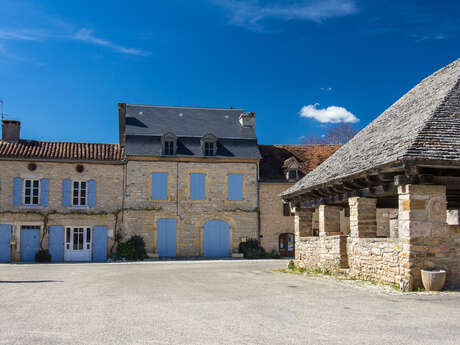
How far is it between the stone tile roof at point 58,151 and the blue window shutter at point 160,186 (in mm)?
2058

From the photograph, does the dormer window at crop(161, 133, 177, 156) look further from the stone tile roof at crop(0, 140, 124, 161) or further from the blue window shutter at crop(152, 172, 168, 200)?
the stone tile roof at crop(0, 140, 124, 161)

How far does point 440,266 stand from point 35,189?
20.8m

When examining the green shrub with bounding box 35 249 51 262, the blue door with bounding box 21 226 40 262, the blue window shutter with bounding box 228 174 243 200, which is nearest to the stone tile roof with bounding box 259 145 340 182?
the blue window shutter with bounding box 228 174 243 200

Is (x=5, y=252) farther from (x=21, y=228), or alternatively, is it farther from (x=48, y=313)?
(x=48, y=313)

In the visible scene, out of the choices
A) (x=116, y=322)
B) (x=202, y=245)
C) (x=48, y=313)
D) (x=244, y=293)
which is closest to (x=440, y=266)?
(x=244, y=293)

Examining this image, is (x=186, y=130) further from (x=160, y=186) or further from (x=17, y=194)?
(x=17, y=194)

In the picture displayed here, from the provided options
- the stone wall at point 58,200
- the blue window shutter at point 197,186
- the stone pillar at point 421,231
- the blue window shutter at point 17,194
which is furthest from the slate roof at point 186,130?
the stone pillar at point 421,231

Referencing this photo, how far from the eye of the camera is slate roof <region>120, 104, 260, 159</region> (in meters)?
26.5

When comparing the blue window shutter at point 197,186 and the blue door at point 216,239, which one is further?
the blue window shutter at point 197,186

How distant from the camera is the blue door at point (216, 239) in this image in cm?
2611

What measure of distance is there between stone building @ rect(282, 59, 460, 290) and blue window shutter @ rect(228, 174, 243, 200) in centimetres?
1249

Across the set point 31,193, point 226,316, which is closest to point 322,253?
point 226,316

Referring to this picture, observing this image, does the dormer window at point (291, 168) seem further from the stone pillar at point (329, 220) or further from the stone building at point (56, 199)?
the stone pillar at point (329, 220)

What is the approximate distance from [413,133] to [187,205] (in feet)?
57.3
